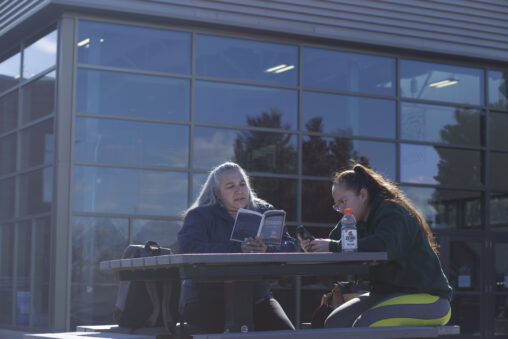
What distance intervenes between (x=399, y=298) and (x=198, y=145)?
8468 mm

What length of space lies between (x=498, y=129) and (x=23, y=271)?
8.78 meters

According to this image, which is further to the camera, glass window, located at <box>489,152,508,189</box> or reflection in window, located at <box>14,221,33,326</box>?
glass window, located at <box>489,152,508,189</box>

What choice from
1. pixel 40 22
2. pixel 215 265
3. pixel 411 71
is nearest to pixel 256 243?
pixel 215 265

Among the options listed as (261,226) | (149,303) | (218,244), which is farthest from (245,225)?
(149,303)

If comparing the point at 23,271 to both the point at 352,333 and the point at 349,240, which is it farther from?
the point at 352,333

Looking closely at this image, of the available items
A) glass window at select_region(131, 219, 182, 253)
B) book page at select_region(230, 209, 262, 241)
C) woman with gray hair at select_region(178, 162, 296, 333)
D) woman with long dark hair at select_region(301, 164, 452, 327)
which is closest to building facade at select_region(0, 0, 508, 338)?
glass window at select_region(131, 219, 182, 253)

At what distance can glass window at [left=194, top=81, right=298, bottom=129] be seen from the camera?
13188 millimetres

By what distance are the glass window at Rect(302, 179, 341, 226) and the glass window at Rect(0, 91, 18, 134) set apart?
4931 millimetres

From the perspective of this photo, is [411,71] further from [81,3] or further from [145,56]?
[81,3]

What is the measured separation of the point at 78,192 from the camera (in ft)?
40.1

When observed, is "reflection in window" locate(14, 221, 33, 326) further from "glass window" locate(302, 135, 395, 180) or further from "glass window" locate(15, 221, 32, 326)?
"glass window" locate(302, 135, 395, 180)

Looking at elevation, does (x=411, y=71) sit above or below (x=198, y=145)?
above

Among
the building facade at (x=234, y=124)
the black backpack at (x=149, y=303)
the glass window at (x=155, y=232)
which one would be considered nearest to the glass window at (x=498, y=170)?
the building facade at (x=234, y=124)

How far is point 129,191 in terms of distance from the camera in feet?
41.2
